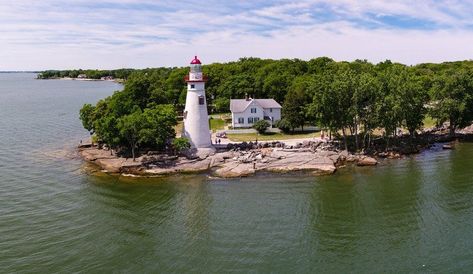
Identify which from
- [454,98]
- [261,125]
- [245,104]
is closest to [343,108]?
[261,125]

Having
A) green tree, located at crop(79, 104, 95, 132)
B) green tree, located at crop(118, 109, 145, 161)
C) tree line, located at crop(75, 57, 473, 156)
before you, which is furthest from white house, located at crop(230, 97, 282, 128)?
green tree, located at crop(118, 109, 145, 161)

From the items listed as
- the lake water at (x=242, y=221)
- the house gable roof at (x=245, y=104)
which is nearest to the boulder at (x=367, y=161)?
the lake water at (x=242, y=221)

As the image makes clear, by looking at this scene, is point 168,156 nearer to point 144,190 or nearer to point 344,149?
point 144,190

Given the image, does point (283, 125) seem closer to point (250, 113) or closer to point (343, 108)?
point (250, 113)

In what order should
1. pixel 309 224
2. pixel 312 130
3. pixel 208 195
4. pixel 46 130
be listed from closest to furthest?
pixel 309 224
pixel 208 195
pixel 312 130
pixel 46 130

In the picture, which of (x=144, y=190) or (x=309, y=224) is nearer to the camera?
(x=309, y=224)

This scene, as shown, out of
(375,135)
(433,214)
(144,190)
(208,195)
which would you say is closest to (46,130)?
(144,190)

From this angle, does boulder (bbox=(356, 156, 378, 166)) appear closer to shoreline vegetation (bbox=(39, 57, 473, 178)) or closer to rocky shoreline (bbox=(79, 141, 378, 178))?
rocky shoreline (bbox=(79, 141, 378, 178))
